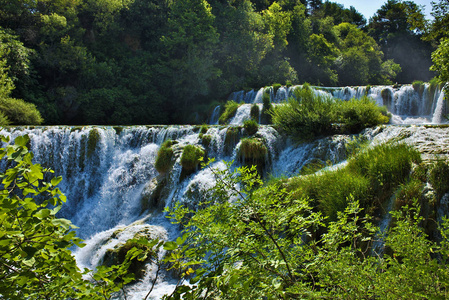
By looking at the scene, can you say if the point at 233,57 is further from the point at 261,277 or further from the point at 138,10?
the point at 261,277

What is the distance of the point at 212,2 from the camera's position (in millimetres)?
23031

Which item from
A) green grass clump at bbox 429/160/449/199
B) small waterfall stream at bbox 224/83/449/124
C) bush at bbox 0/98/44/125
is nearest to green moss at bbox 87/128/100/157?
bush at bbox 0/98/44/125

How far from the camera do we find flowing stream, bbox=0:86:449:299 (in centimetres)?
762

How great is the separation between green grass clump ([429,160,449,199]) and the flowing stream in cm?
263

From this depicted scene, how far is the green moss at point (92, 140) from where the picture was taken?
11.0 metres

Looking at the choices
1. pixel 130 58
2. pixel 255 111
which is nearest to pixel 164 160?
pixel 255 111

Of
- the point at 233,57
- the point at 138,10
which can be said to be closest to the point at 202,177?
the point at 233,57

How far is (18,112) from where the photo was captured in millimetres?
13648

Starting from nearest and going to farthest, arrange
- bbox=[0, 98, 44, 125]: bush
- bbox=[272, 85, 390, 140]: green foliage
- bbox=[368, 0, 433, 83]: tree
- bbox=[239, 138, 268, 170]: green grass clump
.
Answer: bbox=[272, 85, 390, 140]: green foliage, bbox=[239, 138, 268, 170]: green grass clump, bbox=[0, 98, 44, 125]: bush, bbox=[368, 0, 433, 83]: tree

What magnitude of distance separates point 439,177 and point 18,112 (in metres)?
16.0

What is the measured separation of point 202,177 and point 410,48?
37008 millimetres

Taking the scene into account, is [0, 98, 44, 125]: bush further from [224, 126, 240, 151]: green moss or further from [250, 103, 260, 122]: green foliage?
[250, 103, 260, 122]: green foliage

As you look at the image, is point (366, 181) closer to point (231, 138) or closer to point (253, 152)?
point (253, 152)

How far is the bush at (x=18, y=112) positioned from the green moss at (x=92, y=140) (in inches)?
198
